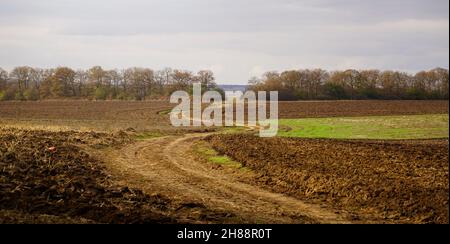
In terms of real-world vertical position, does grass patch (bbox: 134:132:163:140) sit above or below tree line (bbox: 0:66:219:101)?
below

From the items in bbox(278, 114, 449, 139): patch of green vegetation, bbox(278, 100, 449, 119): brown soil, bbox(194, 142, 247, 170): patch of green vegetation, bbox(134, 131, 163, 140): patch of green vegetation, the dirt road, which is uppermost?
bbox(278, 100, 449, 119): brown soil

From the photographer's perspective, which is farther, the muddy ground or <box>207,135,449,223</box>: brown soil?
<box>207,135,449,223</box>: brown soil

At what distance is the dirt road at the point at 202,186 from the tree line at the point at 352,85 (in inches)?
2418

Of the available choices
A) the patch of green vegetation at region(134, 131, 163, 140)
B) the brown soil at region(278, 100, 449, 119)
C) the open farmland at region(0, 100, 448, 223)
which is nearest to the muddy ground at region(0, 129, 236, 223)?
the open farmland at region(0, 100, 448, 223)

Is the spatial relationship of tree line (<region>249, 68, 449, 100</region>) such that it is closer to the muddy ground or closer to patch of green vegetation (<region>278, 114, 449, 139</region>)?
patch of green vegetation (<region>278, 114, 449, 139</region>)

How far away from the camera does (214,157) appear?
20750 mm

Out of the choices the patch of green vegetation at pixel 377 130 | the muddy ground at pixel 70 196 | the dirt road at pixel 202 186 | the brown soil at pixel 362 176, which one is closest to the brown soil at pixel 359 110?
the patch of green vegetation at pixel 377 130

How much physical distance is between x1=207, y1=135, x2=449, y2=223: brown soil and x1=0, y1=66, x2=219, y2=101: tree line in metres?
71.2

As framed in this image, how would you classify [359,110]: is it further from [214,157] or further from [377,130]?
[214,157]

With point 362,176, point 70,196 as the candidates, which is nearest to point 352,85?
point 362,176

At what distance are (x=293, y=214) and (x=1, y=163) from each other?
10.6 meters

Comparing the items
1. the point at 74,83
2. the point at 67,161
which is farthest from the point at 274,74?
the point at 67,161

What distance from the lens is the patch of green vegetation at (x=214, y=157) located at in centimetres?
1858

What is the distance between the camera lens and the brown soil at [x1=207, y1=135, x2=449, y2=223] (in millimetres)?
11672
